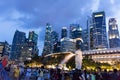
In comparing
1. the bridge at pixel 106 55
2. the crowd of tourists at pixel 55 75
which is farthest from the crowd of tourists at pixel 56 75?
the bridge at pixel 106 55

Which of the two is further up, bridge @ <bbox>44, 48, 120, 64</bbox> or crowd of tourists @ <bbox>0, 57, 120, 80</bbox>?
bridge @ <bbox>44, 48, 120, 64</bbox>

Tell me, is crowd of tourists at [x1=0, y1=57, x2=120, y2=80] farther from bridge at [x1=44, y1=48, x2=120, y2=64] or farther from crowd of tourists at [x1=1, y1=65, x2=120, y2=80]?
bridge at [x1=44, y1=48, x2=120, y2=64]

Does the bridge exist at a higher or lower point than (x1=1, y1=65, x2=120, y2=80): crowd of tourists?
higher

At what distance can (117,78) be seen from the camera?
539 inches

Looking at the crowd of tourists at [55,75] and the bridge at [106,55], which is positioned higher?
the bridge at [106,55]

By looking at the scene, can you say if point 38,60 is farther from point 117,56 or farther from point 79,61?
point 79,61

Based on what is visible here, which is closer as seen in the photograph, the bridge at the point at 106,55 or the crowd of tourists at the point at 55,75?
the crowd of tourists at the point at 55,75

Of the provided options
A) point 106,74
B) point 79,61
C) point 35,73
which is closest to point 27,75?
point 35,73

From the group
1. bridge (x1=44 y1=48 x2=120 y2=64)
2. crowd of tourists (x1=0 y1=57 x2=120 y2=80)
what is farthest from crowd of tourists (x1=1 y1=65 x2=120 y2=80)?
bridge (x1=44 y1=48 x2=120 y2=64)

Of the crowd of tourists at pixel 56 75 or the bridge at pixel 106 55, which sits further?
the bridge at pixel 106 55

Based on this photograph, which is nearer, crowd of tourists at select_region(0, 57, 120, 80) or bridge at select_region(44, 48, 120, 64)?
crowd of tourists at select_region(0, 57, 120, 80)

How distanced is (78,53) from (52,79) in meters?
9.08

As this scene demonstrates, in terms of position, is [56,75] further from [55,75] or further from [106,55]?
[106,55]

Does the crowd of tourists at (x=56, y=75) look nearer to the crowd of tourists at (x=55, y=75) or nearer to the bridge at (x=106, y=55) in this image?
the crowd of tourists at (x=55, y=75)
